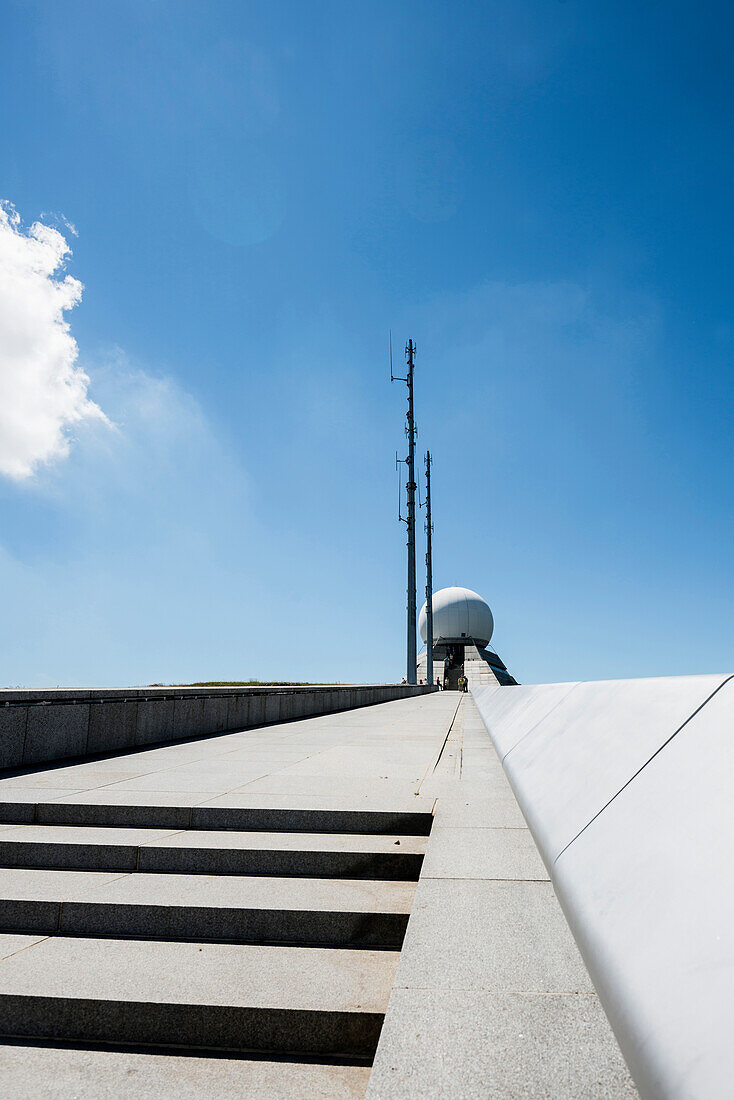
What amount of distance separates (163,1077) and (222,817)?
229cm

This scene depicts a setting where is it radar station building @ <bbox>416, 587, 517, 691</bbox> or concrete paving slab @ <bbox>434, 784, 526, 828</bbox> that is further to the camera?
radar station building @ <bbox>416, 587, 517, 691</bbox>

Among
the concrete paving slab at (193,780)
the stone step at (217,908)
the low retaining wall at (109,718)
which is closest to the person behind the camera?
the stone step at (217,908)

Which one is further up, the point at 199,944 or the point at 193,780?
the point at 193,780

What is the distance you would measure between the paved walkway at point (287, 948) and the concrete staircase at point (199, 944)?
12 millimetres

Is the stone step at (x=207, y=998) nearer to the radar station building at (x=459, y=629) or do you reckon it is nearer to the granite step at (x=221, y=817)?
the granite step at (x=221, y=817)

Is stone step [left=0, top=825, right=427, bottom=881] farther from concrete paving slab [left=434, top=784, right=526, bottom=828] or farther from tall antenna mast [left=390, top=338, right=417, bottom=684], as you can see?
tall antenna mast [left=390, top=338, right=417, bottom=684]

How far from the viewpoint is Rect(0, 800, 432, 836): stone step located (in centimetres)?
494

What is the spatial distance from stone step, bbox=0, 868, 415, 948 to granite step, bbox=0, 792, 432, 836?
Result: 0.62m

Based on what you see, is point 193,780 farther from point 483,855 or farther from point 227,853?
point 483,855

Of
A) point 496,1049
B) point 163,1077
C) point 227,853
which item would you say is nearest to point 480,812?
point 227,853

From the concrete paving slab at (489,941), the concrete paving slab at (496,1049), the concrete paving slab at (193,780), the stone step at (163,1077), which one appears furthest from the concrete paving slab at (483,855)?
the concrete paving slab at (193,780)

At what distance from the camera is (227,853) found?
4.55 meters

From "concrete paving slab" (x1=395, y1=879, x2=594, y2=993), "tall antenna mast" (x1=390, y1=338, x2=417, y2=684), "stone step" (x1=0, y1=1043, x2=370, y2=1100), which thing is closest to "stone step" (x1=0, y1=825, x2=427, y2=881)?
"concrete paving slab" (x1=395, y1=879, x2=594, y2=993)

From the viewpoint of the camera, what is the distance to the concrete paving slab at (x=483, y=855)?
3.88m
